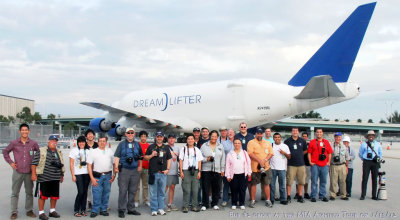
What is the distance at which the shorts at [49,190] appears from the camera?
6.36 meters

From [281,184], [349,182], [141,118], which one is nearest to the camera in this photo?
[281,184]

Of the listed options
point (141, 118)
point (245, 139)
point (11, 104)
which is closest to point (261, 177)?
point (245, 139)

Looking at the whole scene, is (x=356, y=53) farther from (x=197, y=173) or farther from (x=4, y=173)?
(x=4, y=173)

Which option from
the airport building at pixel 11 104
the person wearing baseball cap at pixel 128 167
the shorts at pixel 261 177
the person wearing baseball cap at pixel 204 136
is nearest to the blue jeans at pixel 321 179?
the shorts at pixel 261 177

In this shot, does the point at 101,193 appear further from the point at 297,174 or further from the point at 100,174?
the point at 297,174

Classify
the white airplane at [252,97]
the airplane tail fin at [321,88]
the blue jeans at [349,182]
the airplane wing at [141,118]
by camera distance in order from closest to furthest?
the blue jeans at [349,182] < the airplane tail fin at [321,88] < the white airplane at [252,97] < the airplane wing at [141,118]

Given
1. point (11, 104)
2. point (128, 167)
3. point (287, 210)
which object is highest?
point (11, 104)

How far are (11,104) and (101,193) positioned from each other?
78.5m

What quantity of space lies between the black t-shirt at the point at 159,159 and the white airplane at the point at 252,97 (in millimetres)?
9846

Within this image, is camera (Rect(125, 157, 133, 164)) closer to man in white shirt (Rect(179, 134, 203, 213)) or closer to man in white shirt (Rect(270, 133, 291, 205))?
man in white shirt (Rect(179, 134, 203, 213))

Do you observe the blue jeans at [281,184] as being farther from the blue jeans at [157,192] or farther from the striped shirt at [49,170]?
the striped shirt at [49,170]

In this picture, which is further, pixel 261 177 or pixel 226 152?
pixel 226 152

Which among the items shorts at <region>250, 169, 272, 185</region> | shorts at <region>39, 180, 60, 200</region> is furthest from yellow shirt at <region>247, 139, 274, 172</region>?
shorts at <region>39, 180, 60, 200</region>

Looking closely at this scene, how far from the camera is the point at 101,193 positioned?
6578 mm
